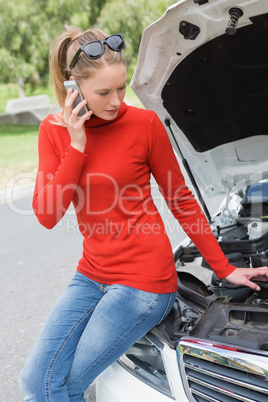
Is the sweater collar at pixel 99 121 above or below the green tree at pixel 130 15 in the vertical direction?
above

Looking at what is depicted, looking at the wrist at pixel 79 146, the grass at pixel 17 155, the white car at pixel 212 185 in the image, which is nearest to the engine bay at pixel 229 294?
the white car at pixel 212 185

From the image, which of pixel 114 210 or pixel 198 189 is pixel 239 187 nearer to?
pixel 198 189

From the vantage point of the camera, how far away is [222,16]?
2086mm

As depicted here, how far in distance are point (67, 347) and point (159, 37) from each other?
1.44 m

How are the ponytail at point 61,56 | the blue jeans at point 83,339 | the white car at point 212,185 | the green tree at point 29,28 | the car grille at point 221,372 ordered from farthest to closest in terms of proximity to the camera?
the green tree at point 29,28 → the ponytail at point 61,56 → the blue jeans at point 83,339 → the white car at point 212,185 → the car grille at point 221,372

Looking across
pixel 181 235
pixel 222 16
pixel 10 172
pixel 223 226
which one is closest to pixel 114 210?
pixel 222 16

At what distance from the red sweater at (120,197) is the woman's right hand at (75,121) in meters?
0.09

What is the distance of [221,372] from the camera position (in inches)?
67.0

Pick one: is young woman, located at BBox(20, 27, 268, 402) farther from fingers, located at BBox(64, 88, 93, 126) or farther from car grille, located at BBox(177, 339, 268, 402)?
car grille, located at BBox(177, 339, 268, 402)

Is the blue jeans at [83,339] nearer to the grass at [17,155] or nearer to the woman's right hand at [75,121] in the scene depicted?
the woman's right hand at [75,121]

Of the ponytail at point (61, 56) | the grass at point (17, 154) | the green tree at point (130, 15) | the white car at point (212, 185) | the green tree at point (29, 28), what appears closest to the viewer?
the white car at point (212, 185)

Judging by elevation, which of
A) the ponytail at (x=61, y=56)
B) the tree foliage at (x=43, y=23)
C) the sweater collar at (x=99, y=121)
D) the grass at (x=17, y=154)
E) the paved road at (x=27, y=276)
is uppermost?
the ponytail at (x=61, y=56)

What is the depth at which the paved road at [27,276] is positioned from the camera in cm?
333

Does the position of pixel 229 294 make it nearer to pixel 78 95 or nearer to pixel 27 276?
pixel 78 95
